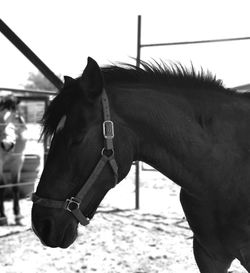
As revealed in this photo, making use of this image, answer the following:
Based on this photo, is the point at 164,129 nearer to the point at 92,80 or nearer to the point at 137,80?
the point at 137,80

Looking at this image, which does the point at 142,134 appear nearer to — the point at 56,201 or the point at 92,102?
the point at 92,102

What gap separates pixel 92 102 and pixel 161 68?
44cm

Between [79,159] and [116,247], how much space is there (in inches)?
104

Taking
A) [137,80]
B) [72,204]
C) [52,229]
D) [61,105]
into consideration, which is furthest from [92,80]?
[52,229]

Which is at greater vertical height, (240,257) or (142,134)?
(142,134)

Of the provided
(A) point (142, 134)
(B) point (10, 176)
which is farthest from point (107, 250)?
(A) point (142, 134)

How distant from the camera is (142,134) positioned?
1.62m

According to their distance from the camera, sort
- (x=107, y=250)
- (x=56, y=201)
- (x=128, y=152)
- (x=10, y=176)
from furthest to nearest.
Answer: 1. (x=10, y=176)
2. (x=107, y=250)
3. (x=128, y=152)
4. (x=56, y=201)

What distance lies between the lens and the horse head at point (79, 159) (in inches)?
57.7

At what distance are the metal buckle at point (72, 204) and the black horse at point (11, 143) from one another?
10.4ft

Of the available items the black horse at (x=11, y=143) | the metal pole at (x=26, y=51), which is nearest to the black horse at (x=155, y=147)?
the metal pole at (x=26, y=51)

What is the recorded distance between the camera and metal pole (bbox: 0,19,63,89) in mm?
3037

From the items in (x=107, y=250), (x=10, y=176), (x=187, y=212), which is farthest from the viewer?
(x=10, y=176)

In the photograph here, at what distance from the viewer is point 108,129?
1.50 m
